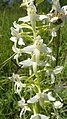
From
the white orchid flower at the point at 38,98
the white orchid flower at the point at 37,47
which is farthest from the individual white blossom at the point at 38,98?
the white orchid flower at the point at 37,47

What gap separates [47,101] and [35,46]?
20cm

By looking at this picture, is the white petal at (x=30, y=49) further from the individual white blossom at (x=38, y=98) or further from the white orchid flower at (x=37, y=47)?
the individual white blossom at (x=38, y=98)

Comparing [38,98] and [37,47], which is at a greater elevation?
[37,47]

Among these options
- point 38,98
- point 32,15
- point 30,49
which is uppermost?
point 32,15

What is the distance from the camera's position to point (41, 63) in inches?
42.8

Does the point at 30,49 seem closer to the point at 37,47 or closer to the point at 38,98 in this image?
the point at 37,47

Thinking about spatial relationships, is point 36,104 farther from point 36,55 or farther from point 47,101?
point 36,55

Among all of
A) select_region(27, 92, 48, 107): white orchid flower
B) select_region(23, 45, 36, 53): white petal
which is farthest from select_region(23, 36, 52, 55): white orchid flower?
select_region(27, 92, 48, 107): white orchid flower

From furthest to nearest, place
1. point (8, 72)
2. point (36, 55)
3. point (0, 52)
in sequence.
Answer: point (0, 52) → point (8, 72) → point (36, 55)

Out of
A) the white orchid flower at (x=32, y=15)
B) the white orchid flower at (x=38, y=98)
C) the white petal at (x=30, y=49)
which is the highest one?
the white orchid flower at (x=32, y=15)

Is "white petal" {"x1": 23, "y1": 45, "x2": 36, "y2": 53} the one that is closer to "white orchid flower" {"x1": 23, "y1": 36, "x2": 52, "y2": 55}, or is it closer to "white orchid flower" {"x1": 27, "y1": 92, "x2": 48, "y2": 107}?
"white orchid flower" {"x1": 23, "y1": 36, "x2": 52, "y2": 55}

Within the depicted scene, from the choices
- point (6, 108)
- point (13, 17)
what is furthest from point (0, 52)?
point (13, 17)

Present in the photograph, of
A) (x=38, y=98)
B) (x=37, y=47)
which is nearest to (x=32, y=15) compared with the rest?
(x=37, y=47)

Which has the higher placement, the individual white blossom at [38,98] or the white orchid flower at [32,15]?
the white orchid flower at [32,15]
